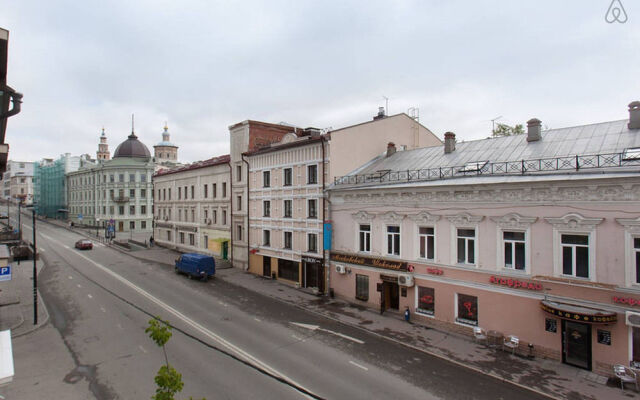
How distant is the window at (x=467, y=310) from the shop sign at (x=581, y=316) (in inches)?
128

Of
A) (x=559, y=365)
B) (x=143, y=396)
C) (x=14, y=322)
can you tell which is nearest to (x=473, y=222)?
(x=559, y=365)

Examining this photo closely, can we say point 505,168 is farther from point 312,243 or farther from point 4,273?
point 4,273

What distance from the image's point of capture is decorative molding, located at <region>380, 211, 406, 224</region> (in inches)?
774

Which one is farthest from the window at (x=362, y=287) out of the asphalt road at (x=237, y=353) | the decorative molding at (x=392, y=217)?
the decorative molding at (x=392, y=217)

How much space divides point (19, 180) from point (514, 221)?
142 metres

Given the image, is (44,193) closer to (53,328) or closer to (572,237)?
(53,328)

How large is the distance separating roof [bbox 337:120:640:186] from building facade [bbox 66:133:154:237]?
56517 mm

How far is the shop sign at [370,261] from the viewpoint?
64.7 ft

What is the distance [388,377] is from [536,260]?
322 inches

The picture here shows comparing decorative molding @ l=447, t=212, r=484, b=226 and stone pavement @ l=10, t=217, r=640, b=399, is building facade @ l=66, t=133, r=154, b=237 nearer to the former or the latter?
stone pavement @ l=10, t=217, r=640, b=399

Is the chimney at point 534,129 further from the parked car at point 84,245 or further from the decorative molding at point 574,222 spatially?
the parked car at point 84,245

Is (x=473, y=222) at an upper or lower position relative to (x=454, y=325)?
upper

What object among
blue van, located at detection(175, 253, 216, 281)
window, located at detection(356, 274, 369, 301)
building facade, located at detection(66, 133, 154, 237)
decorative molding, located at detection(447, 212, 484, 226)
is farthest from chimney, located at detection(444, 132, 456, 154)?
building facade, located at detection(66, 133, 154, 237)

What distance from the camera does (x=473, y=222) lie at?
663 inches
